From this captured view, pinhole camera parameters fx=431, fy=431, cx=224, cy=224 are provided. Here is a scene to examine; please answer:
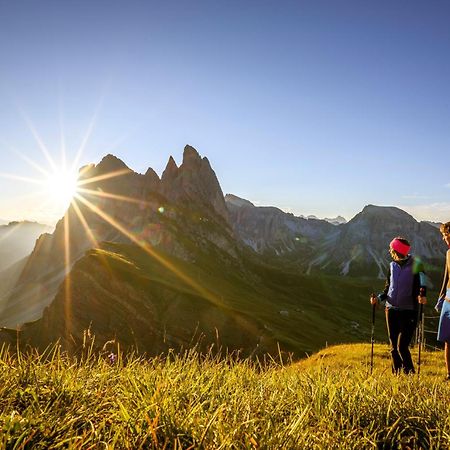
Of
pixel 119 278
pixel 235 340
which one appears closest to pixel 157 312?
pixel 119 278

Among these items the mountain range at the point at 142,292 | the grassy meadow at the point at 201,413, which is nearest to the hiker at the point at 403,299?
the mountain range at the point at 142,292

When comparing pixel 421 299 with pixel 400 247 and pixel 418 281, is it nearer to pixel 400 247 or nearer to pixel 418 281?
pixel 418 281

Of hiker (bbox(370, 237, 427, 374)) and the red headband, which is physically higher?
the red headband

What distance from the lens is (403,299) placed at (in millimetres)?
11008

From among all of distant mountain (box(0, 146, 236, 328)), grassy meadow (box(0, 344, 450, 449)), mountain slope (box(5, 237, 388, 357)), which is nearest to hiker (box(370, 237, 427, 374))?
grassy meadow (box(0, 344, 450, 449))

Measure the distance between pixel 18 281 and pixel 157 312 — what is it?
14576 cm

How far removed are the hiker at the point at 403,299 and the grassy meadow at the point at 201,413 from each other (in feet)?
18.9

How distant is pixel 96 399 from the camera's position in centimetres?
390

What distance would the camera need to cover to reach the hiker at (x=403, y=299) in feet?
35.6

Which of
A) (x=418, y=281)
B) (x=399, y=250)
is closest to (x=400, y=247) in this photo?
(x=399, y=250)

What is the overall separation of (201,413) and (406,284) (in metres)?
8.81

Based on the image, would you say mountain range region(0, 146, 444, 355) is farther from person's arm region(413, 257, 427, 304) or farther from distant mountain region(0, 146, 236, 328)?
person's arm region(413, 257, 427, 304)

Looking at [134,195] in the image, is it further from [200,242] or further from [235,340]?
[235,340]

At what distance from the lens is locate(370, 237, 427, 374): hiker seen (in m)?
10.8
